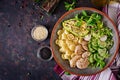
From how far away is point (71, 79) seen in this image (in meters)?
1.80

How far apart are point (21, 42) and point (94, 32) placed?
0.38 meters

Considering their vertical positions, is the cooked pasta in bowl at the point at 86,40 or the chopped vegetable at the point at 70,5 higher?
the chopped vegetable at the point at 70,5

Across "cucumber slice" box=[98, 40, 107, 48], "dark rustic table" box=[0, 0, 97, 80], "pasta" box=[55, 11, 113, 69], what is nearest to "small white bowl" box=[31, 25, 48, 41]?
"dark rustic table" box=[0, 0, 97, 80]

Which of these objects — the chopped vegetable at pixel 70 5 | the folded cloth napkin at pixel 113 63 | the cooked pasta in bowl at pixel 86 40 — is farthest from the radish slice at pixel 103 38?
the chopped vegetable at pixel 70 5

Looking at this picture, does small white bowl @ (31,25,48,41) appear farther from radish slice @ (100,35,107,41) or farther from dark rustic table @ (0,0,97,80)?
radish slice @ (100,35,107,41)

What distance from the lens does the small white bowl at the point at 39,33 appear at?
1812mm

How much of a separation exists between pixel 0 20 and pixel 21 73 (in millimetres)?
273

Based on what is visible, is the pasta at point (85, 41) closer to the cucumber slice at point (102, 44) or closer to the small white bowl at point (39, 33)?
the cucumber slice at point (102, 44)

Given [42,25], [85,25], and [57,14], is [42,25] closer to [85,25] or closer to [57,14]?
[57,14]

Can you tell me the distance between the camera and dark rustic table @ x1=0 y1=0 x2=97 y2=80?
6.03 ft

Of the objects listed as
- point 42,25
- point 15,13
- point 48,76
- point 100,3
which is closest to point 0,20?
point 15,13

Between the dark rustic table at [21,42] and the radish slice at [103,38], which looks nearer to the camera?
the radish slice at [103,38]

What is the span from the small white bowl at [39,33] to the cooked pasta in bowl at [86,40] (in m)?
0.10

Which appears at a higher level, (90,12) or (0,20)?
(0,20)
